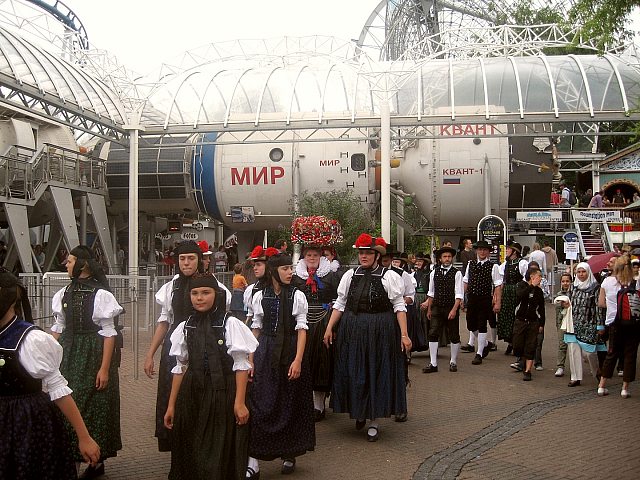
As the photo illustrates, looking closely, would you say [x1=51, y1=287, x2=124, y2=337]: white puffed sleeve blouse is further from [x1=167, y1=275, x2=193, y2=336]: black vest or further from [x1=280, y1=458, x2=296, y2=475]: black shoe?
[x1=280, y1=458, x2=296, y2=475]: black shoe

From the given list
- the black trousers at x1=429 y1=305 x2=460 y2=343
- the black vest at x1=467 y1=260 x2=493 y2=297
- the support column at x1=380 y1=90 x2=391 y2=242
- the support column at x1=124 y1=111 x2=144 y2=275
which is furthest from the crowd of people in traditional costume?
the support column at x1=124 y1=111 x2=144 y2=275

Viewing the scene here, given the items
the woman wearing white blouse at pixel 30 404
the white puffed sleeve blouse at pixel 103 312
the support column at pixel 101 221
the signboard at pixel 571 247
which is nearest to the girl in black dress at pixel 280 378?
the white puffed sleeve blouse at pixel 103 312

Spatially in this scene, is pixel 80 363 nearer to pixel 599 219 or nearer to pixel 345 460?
pixel 345 460

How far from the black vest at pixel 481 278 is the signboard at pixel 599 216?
1261 centimetres

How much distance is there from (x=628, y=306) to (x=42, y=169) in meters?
17.9

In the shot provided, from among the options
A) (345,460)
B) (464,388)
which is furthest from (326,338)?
(464,388)

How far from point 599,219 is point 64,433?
22149mm

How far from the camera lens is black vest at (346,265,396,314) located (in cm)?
753

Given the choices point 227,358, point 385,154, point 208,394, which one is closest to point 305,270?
point 227,358

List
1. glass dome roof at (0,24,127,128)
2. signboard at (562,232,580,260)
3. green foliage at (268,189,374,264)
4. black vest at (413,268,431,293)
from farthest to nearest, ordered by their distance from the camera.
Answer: green foliage at (268,189,374,264)
glass dome roof at (0,24,127,128)
signboard at (562,232,580,260)
black vest at (413,268,431,293)

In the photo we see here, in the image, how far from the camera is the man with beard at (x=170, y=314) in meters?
6.03

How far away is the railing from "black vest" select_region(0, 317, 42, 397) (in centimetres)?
1721

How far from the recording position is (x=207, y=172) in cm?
2525

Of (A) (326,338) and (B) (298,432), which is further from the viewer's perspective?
(A) (326,338)
